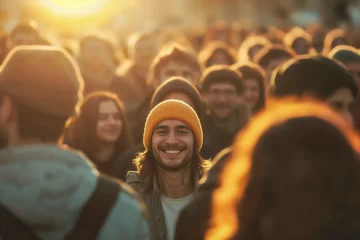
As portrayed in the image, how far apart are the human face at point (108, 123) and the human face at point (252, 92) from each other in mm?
2223

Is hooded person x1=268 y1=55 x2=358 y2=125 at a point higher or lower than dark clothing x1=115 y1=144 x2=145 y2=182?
higher

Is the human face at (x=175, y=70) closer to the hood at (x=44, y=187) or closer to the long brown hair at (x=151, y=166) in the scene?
the long brown hair at (x=151, y=166)

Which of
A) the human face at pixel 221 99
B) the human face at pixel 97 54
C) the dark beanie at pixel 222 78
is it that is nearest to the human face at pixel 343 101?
the human face at pixel 221 99

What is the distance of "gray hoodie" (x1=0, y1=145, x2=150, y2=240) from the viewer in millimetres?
3717

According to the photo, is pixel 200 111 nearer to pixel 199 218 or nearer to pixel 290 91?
pixel 290 91

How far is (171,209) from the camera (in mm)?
6461

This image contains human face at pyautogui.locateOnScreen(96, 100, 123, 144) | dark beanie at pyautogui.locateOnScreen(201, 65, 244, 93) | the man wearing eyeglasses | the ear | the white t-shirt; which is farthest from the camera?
dark beanie at pyautogui.locateOnScreen(201, 65, 244, 93)

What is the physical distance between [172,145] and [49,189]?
306 cm

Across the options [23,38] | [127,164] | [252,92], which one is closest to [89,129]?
[127,164]

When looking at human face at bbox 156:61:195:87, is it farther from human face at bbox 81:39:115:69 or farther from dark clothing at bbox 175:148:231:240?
dark clothing at bbox 175:148:231:240

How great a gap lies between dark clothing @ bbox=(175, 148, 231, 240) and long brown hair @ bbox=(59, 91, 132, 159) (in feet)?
14.9

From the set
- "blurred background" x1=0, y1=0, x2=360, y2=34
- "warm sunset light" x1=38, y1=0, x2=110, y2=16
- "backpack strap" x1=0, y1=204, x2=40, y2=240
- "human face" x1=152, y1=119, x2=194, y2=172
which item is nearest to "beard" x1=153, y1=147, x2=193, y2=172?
"human face" x1=152, y1=119, x2=194, y2=172

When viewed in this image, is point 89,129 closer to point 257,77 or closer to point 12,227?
point 257,77

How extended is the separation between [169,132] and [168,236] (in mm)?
899
